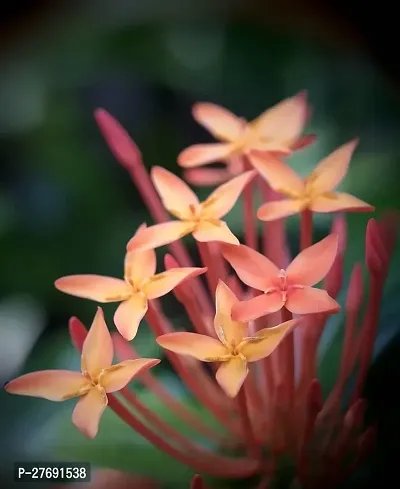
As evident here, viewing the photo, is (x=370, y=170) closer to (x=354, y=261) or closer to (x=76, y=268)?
(x=354, y=261)

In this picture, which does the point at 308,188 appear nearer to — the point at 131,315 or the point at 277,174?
the point at 277,174

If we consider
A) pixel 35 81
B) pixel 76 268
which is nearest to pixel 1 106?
pixel 35 81

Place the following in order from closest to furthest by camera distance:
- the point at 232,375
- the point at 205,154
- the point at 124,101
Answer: the point at 232,375
the point at 205,154
the point at 124,101

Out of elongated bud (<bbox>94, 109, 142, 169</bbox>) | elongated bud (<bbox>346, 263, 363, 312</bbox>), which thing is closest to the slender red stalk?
elongated bud (<bbox>94, 109, 142, 169</bbox>)

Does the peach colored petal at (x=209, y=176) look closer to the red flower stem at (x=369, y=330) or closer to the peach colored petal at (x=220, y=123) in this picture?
the peach colored petal at (x=220, y=123)

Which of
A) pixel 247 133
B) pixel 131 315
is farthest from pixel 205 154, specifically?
pixel 131 315

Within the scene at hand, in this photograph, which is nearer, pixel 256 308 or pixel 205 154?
pixel 256 308

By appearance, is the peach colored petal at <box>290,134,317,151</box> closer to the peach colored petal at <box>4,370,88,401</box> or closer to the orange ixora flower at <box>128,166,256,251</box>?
the orange ixora flower at <box>128,166,256,251</box>
